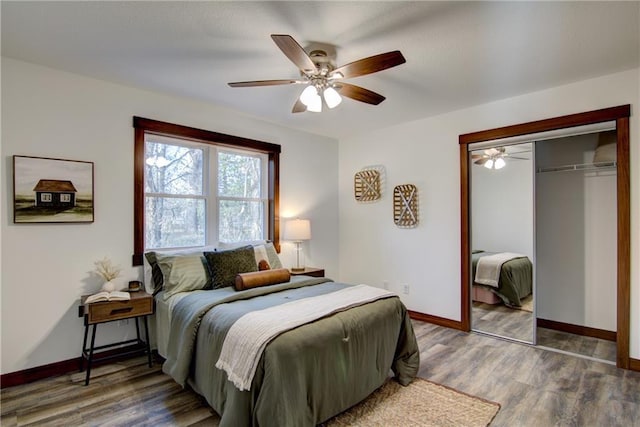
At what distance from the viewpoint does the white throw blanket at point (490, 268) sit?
3.68 meters

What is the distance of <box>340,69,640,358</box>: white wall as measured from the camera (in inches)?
113

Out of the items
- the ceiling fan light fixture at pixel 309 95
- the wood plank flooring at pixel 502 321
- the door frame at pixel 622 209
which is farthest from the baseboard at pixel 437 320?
the ceiling fan light fixture at pixel 309 95

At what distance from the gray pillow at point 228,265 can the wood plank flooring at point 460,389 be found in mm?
869

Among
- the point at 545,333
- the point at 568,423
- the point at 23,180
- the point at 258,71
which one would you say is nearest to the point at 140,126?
the point at 23,180

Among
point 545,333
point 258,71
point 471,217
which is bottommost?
point 545,333

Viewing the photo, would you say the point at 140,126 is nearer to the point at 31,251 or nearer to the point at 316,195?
the point at 31,251

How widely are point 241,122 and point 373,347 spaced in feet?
9.58

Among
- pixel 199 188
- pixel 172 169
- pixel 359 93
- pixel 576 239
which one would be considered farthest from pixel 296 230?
pixel 576 239

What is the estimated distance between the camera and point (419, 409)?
7.29ft

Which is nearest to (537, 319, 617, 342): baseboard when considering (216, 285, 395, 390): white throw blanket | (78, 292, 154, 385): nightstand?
(216, 285, 395, 390): white throw blanket

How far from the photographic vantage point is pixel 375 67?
2.14 meters

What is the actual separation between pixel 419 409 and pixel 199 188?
2973mm

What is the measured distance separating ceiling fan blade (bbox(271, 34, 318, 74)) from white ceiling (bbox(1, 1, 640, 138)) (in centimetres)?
24

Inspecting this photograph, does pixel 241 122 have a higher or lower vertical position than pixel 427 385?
higher
